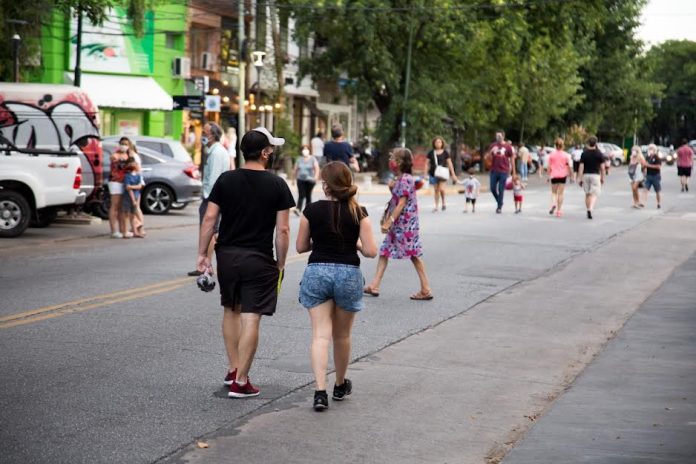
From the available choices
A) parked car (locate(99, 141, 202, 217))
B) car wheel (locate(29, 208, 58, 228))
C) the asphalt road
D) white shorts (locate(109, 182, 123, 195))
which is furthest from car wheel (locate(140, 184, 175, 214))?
white shorts (locate(109, 182, 123, 195))

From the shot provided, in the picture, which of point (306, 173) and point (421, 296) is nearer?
point (421, 296)

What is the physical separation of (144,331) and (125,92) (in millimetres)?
31595

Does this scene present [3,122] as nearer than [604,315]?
No

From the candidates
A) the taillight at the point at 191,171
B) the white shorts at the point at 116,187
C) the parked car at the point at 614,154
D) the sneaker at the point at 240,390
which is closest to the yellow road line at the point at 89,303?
the sneaker at the point at 240,390

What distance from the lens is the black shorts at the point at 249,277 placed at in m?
7.70

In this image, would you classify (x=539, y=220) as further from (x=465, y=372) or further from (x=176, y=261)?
(x=465, y=372)

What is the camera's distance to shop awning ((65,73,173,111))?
3966cm

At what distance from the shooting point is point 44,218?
21.9m

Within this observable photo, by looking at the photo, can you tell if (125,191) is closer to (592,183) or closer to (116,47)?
Answer: (592,183)

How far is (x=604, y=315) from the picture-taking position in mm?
12484

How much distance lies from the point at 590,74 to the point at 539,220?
156 ft

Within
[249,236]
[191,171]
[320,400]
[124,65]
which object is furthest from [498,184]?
[320,400]

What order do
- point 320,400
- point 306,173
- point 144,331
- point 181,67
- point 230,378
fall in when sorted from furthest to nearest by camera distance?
1. point 181,67
2. point 306,173
3. point 144,331
4. point 230,378
5. point 320,400

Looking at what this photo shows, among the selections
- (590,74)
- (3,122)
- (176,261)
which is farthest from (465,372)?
(590,74)
